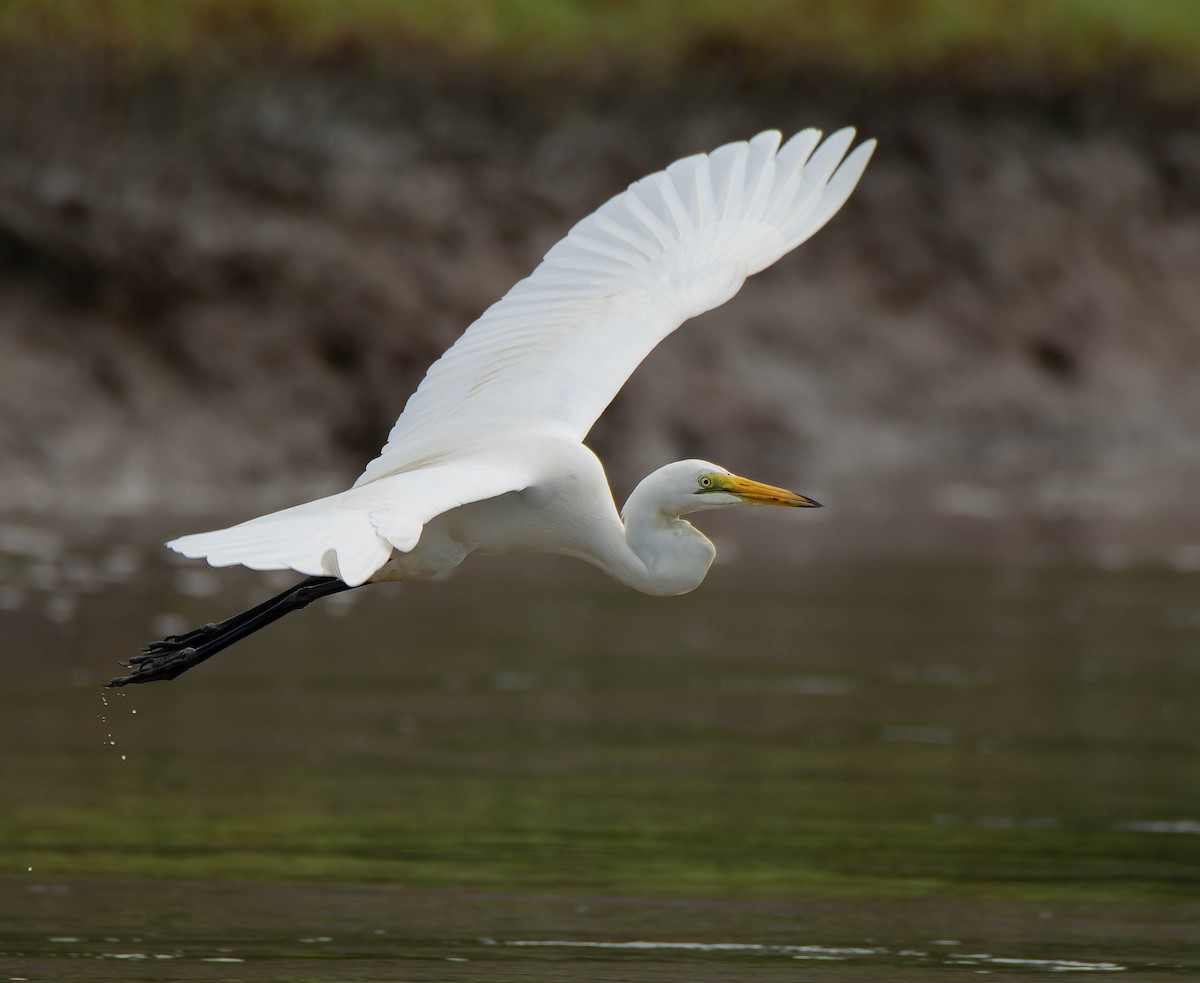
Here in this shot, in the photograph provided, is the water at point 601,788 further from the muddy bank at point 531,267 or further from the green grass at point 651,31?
the green grass at point 651,31

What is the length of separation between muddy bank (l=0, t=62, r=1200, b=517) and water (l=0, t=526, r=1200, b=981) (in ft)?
17.0

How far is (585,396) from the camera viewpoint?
257 inches

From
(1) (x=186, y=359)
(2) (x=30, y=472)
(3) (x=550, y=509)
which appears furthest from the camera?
(1) (x=186, y=359)

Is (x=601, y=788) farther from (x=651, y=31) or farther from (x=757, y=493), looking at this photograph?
(x=651, y=31)

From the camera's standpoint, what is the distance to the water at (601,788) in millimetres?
5305

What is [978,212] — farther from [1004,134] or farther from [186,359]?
[186,359]

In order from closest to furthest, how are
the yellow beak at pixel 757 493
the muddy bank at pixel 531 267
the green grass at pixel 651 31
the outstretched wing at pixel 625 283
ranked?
the yellow beak at pixel 757 493, the outstretched wing at pixel 625 283, the muddy bank at pixel 531 267, the green grass at pixel 651 31

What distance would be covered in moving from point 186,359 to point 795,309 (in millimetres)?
6056

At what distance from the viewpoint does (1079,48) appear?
2295 centimetres

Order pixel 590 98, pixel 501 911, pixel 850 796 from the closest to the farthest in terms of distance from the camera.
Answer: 1. pixel 501 911
2. pixel 850 796
3. pixel 590 98

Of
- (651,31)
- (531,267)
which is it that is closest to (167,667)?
(531,267)

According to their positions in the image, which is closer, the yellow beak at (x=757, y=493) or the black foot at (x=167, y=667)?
the yellow beak at (x=757, y=493)

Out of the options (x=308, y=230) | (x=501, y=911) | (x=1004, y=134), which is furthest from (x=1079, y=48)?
(x=501, y=911)

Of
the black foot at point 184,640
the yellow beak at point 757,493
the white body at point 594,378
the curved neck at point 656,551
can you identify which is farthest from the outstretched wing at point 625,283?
the black foot at point 184,640
